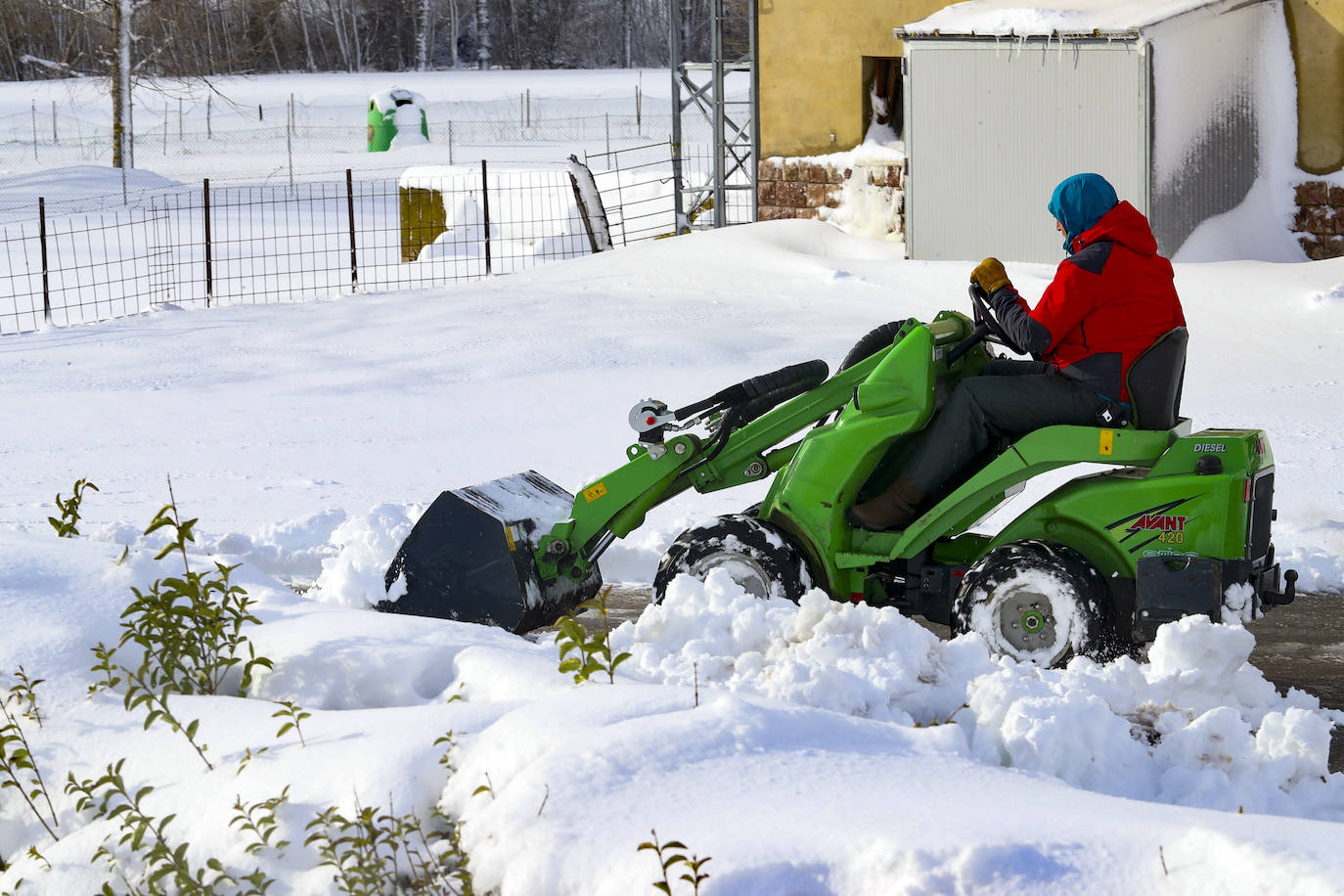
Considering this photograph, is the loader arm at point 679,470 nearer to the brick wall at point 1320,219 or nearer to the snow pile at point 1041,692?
the snow pile at point 1041,692

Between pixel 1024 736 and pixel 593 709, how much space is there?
3.69 ft

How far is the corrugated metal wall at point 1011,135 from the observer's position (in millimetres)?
13938

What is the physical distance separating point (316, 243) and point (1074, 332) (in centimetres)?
1984

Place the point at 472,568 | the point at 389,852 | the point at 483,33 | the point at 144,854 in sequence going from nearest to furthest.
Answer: the point at 389,852 → the point at 144,854 → the point at 472,568 → the point at 483,33

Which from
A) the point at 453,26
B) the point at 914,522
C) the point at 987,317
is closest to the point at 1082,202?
the point at 987,317

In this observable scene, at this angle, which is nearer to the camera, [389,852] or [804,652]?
[389,852]

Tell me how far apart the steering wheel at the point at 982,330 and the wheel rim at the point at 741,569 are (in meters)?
1.02

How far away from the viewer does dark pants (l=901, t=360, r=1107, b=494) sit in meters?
5.74

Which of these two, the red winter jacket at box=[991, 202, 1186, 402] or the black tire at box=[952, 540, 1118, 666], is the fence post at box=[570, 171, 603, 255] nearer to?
the red winter jacket at box=[991, 202, 1186, 402]

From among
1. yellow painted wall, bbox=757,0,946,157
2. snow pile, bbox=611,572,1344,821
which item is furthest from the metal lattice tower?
snow pile, bbox=611,572,1344,821

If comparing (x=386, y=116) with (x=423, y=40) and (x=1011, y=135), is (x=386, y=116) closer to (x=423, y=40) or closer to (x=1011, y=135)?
(x=423, y=40)

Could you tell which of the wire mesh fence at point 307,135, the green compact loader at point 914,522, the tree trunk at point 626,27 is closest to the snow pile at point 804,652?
the green compact loader at point 914,522

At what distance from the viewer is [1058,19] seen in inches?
559

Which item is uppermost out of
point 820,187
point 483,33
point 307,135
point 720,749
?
point 483,33
